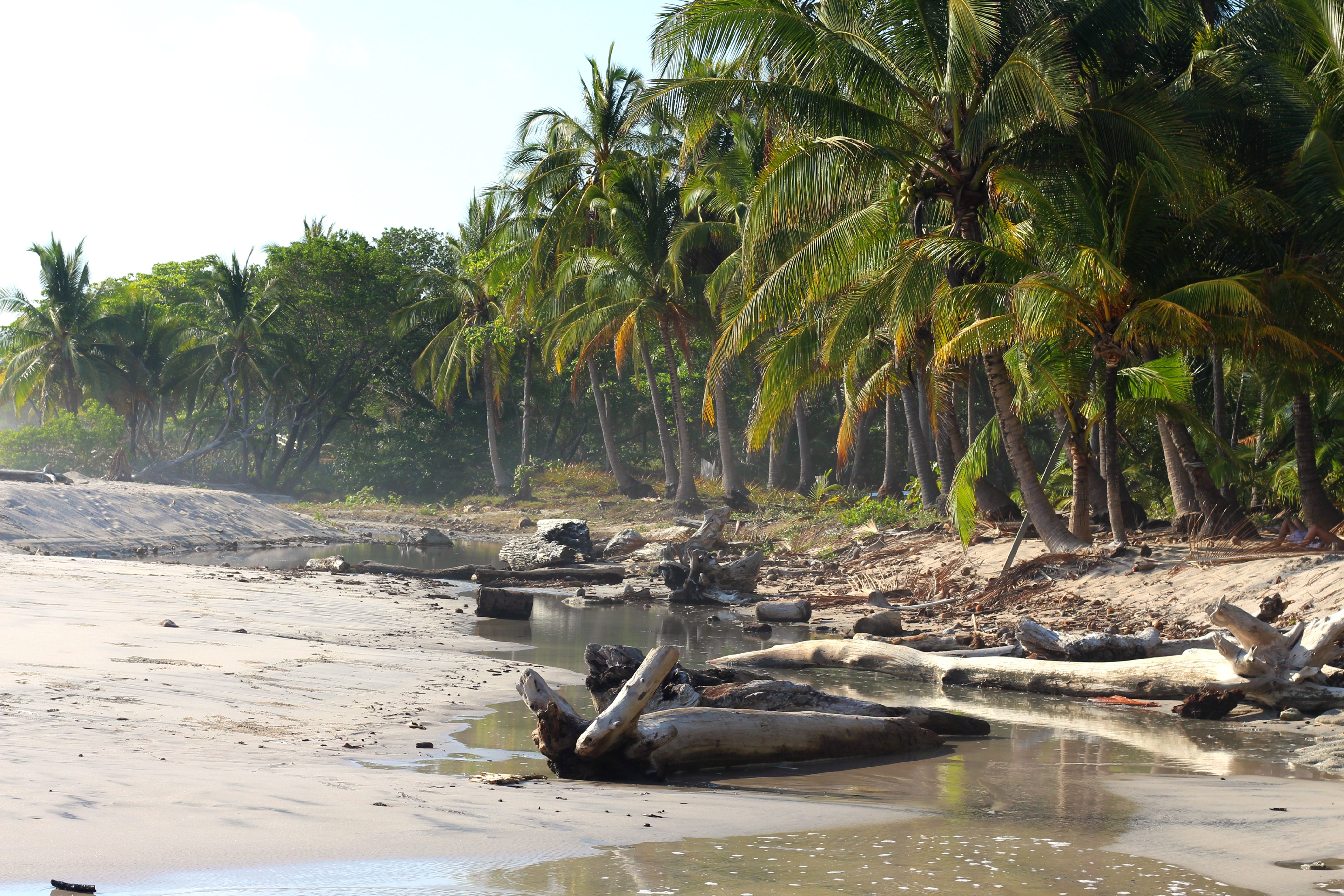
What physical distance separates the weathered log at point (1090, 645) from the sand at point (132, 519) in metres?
16.3

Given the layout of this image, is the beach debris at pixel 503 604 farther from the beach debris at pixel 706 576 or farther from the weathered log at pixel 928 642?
the weathered log at pixel 928 642

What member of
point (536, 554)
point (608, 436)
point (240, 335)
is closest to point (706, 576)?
point (536, 554)

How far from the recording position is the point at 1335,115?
35.7ft

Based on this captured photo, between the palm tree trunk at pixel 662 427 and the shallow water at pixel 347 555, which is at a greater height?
the palm tree trunk at pixel 662 427

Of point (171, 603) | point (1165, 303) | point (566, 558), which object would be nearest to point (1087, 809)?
point (1165, 303)

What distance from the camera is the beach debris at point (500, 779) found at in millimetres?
4434

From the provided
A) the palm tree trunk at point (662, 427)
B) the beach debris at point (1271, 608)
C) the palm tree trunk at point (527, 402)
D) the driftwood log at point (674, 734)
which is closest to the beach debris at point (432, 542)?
the palm tree trunk at point (662, 427)

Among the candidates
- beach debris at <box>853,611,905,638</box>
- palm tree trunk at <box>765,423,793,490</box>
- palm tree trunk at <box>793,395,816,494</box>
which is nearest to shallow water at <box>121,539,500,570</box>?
palm tree trunk at <box>765,423,793,490</box>

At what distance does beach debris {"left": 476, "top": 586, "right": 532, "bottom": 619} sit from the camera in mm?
11680

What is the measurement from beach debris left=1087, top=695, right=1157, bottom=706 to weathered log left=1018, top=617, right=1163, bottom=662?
659mm

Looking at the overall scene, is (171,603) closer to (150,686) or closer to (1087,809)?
(150,686)

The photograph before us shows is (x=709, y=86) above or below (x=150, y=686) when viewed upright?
above

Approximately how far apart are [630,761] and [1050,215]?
9.06 m

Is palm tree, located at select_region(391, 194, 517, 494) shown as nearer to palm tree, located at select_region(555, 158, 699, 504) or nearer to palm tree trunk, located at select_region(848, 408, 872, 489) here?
palm tree, located at select_region(555, 158, 699, 504)
